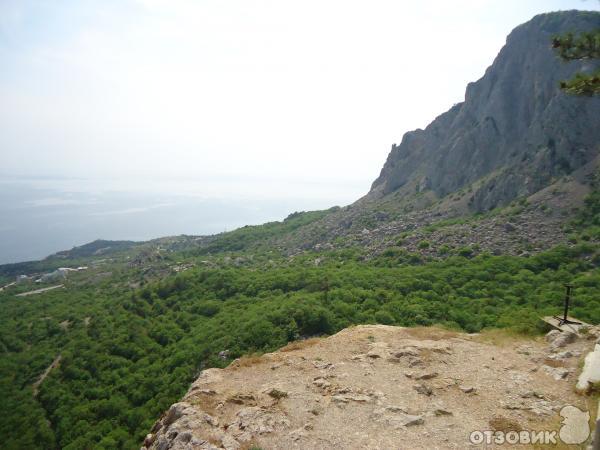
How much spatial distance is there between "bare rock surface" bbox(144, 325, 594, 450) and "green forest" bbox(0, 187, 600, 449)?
4.13 meters

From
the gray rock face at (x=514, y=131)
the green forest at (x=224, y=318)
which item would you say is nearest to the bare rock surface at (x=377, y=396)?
the green forest at (x=224, y=318)

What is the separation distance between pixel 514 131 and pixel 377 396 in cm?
7566

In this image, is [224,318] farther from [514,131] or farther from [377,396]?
[514,131]

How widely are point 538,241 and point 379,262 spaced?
20.7 metres

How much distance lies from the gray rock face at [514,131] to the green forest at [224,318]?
13.9 m

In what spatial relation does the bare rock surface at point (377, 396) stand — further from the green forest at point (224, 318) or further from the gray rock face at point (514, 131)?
the gray rock face at point (514, 131)

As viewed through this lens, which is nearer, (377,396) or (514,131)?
(377,396)

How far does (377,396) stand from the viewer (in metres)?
11.8

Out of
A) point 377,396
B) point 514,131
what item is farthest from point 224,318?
point 514,131

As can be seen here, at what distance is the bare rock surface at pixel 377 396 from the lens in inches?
396

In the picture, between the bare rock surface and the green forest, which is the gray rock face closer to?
the green forest

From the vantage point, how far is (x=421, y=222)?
68.1 m

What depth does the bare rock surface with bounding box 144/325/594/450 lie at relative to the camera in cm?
1005

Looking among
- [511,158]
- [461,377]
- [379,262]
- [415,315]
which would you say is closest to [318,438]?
[461,377]
